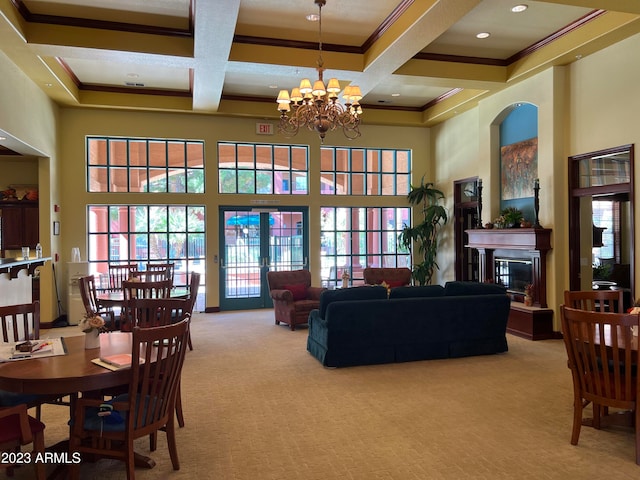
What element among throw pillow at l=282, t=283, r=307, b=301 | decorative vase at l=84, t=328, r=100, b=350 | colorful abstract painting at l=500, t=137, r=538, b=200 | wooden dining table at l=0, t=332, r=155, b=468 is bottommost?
throw pillow at l=282, t=283, r=307, b=301

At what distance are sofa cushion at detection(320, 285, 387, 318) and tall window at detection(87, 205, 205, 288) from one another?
420 centimetres

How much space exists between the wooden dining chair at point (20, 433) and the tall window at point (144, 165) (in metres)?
6.91

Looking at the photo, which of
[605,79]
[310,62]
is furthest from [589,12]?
[310,62]

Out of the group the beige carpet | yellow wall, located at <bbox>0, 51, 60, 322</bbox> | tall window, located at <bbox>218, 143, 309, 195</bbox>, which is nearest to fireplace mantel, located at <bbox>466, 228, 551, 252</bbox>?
the beige carpet

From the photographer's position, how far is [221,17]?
4844 millimetres

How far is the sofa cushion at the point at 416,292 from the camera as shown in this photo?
5738 millimetres

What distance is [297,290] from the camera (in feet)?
26.1

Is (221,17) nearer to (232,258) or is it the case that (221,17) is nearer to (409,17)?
(409,17)

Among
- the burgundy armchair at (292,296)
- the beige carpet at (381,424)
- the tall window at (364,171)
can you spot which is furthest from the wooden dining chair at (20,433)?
the tall window at (364,171)

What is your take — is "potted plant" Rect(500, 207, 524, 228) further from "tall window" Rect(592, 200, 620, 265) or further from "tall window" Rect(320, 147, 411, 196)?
"tall window" Rect(320, 147, 411, 196)

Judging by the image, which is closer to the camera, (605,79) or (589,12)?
(589,12)

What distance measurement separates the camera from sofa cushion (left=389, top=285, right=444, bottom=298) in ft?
18.8

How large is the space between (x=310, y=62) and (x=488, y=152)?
3.79 meters

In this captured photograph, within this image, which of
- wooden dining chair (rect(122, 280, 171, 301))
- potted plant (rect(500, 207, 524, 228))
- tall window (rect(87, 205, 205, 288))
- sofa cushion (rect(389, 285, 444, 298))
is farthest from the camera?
tall window (rect(87, 205, 205, 288))
